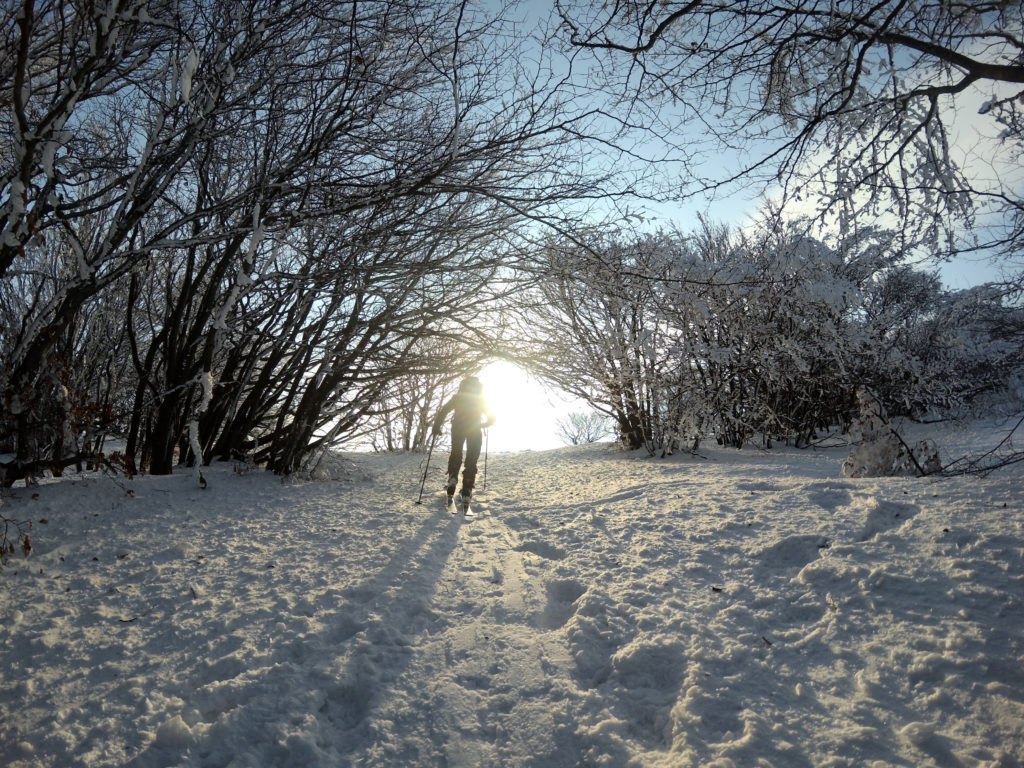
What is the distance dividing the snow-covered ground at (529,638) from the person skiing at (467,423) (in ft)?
5.92

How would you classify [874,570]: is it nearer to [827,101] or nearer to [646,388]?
[827,101]

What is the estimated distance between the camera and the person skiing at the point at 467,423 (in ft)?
21.2

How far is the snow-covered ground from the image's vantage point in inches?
76.9

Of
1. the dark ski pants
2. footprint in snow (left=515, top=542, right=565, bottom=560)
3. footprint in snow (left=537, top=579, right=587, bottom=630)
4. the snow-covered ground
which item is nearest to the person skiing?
the dark ski pants

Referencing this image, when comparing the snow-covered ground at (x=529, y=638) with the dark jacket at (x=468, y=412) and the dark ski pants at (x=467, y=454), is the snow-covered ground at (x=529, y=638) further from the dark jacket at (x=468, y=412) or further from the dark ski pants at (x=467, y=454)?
the dark jacket at (x=468, y=412)

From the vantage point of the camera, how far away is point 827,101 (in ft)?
14.0

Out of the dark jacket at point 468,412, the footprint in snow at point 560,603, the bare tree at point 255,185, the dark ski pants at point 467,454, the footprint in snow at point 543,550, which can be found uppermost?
the bare tree at point 255,185

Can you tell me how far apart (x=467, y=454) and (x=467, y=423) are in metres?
0.39

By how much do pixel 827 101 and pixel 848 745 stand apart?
453 centimetres

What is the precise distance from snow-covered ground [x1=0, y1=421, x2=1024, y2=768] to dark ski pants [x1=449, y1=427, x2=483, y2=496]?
68.1 inches

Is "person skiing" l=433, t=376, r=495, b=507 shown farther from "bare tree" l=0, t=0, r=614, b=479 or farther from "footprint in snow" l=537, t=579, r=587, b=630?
"footprint in snow" l=537, t=579, r=587, b=630

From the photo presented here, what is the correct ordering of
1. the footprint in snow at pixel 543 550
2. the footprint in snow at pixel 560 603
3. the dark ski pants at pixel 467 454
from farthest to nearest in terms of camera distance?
the dark ski pants at pixel 467 454 → the footprint in snow at pixel 543 550 → the footprint in snow at pixel 560 603

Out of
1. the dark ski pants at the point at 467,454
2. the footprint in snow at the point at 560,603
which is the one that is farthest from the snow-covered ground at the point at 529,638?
the dark ski pants at the point at 467,454

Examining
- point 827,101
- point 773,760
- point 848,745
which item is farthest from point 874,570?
point 827,101
